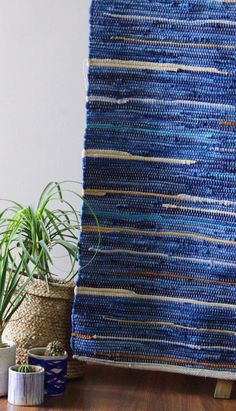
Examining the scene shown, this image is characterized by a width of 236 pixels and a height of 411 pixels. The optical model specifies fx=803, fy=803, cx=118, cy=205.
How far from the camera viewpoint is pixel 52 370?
1785mm

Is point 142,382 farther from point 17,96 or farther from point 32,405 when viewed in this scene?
point 17,96

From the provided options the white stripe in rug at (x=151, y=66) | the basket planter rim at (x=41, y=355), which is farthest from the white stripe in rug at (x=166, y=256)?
the white stripe in rug at (x=151, y=66)

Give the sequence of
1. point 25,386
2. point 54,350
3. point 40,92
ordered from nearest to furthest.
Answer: point 25,386
point 54,350
point 40,92

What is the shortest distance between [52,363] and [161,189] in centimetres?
46

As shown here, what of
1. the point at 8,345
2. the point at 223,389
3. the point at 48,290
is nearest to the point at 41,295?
the point at 48,290

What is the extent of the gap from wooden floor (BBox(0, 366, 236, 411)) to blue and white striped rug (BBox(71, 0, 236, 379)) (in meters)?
0.07

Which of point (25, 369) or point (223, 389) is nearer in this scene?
point (25, 369)

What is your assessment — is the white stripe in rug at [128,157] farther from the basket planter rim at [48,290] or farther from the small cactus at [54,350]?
the small cactus at [54,350]

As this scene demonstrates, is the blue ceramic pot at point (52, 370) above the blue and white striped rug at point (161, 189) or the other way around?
the other way around

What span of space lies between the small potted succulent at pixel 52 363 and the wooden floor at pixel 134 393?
0.08 ft

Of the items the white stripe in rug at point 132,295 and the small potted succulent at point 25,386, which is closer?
the small potted succulent at point 25,386

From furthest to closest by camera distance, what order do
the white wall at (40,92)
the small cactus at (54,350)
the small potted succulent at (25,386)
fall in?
the white wall at (40,92)
the small cactus at (54,350)
the small potted succulent at (25,386)

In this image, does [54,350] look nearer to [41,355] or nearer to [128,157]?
[41,355]

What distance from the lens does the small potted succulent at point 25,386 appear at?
1704 millimetres
